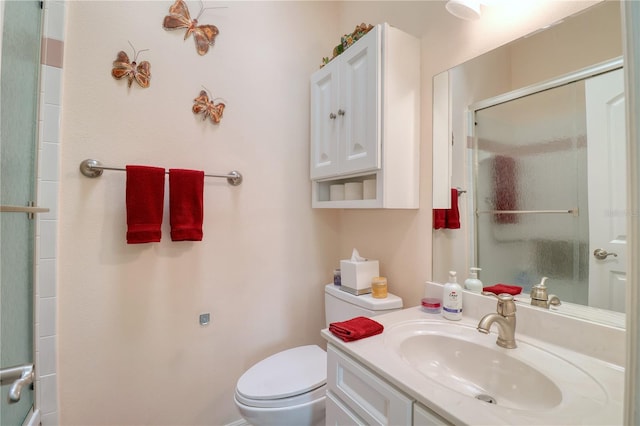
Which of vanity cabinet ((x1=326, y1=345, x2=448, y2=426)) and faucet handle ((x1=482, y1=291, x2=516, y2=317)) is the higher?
faucet handle ((x1=482, y1=291, x2=516, y2=317))

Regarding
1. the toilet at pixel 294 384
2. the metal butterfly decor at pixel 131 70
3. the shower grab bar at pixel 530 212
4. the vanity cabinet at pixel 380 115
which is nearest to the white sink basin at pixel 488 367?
the toilet at pixel 294 384

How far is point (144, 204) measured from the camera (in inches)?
49.1

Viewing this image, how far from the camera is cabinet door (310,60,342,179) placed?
1.48 metres

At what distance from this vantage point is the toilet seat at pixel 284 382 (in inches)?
45.1

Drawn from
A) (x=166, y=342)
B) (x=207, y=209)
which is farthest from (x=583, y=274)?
(x=166, y=342)

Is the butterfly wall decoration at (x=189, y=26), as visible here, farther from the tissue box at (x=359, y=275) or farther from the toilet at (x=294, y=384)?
the toilet at (x=294, y=384)

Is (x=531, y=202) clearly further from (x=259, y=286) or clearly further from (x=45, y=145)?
(x=45, y=145)

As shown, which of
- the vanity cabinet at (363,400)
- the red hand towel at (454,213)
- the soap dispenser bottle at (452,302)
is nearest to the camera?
the vanity cabinet at (363,400)

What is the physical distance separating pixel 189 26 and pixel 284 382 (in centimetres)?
173

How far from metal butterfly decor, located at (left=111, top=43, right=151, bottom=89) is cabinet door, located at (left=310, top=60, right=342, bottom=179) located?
83 centimetres

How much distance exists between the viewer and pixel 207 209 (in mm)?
1468

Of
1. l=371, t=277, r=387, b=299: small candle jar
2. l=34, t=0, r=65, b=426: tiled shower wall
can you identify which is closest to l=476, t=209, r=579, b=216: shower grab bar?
l=371, t=277, r=387, b=299: small candle jar

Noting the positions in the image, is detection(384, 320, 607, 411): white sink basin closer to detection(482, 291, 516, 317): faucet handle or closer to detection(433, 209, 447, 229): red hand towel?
detection(482, 291, 516, 317): faucet handle

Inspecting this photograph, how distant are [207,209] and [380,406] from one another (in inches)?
45.1
